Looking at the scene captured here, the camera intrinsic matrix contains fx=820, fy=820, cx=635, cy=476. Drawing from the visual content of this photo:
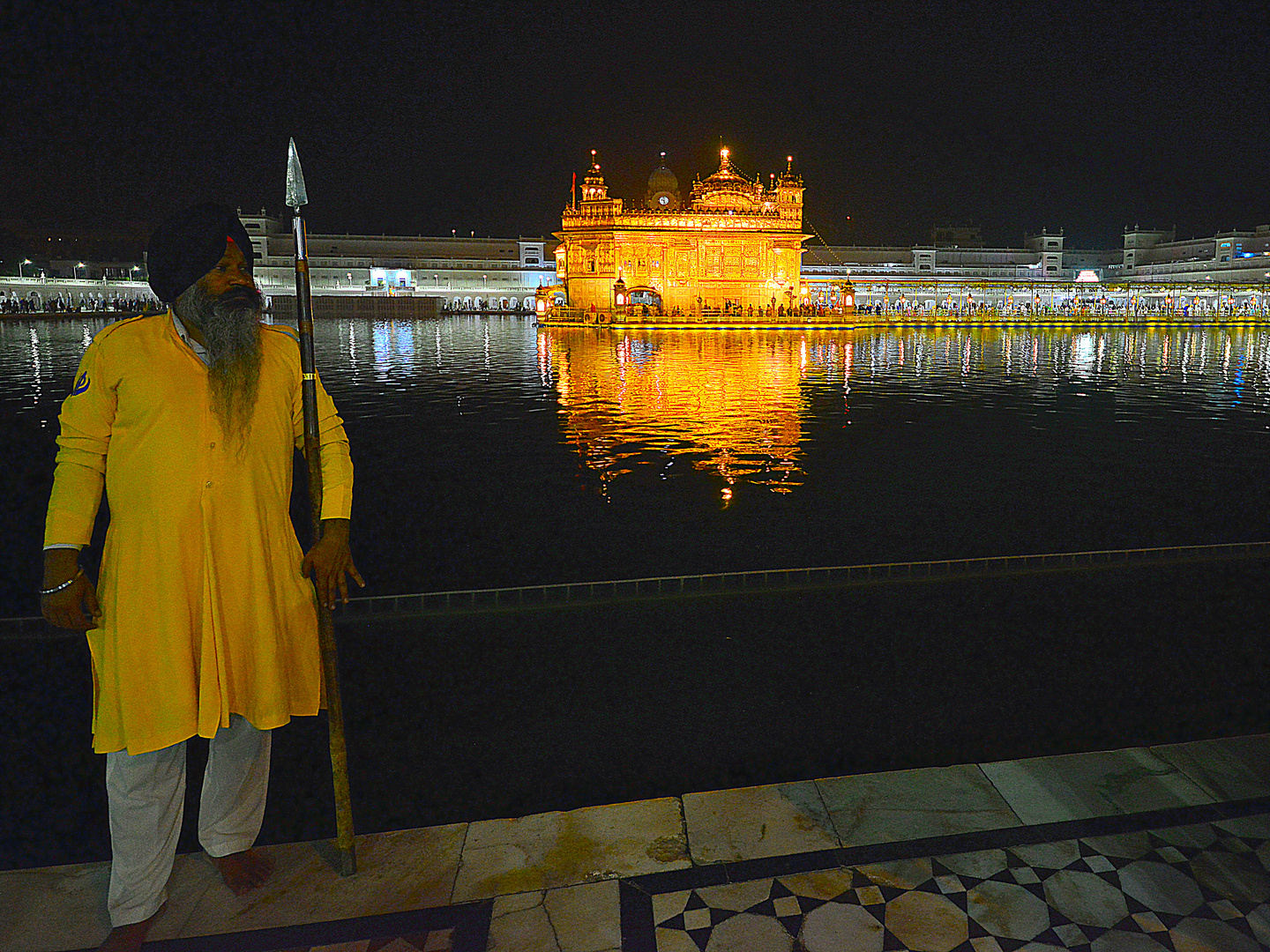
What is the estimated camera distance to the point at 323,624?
2500mm

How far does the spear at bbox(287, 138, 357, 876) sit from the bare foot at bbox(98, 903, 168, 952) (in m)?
→ 0.50

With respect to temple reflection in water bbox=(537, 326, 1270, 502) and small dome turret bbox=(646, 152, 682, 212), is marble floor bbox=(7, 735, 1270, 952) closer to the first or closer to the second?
temple reflection in water bbox=(537, 326, 1270, 502)

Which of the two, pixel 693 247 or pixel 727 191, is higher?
pixel 727 191

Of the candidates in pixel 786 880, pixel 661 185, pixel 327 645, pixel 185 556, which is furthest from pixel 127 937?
pixel 661 185

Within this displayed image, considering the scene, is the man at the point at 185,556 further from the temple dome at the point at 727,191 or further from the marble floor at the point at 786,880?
the temple dome at the point at 727,191

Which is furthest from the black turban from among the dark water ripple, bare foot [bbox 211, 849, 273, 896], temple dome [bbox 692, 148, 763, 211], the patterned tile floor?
temple dome [bbox 692, 148, 763, 211]

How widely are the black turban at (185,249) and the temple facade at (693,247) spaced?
186ft

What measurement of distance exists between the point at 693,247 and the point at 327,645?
60.2 meters

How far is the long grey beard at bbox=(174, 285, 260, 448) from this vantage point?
2334 millimetres

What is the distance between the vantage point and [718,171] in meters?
61.2

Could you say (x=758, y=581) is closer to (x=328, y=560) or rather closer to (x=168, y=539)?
(x=328, y=560)

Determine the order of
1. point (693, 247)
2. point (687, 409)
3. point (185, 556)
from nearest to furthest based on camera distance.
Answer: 1. point (185, 556)
2. point (687, 409)
3. point (693, 247)

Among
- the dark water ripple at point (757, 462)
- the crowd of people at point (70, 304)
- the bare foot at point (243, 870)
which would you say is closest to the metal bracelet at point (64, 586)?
the bare foot at point (243, 870)

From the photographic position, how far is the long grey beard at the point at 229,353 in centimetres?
233
